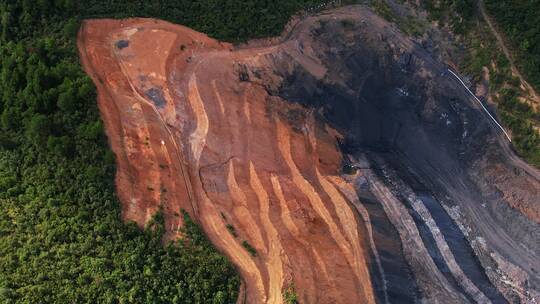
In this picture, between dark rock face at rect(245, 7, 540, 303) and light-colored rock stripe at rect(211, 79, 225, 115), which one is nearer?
light-colored rock stripe at rect(211, 79, 225, 115)

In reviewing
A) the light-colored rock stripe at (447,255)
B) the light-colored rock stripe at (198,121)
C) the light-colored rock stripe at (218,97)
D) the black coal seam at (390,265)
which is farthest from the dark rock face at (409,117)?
the light-colored rock stripe at (198,121)

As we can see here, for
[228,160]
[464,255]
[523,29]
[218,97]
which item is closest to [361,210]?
[464,255]

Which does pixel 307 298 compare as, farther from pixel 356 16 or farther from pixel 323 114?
pixel 356 16

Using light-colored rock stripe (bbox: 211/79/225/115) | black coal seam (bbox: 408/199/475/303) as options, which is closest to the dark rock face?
black coal seam (bbox: 408/199/475/303)

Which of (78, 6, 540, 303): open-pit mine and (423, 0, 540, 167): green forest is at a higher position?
(423, 0, 540, 167): green forest

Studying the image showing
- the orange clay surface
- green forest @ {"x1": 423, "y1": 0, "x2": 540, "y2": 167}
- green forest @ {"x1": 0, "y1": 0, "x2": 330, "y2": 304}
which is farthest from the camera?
green forest @ {"x1": 423, "y1": 0, "x2": 540, "y2": 167}

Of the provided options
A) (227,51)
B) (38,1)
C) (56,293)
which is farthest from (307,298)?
(38,1)

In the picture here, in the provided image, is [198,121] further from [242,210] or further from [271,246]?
[271,246]

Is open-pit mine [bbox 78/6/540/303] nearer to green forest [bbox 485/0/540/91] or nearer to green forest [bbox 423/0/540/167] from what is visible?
green forest [bbox 423/0/540/167]
